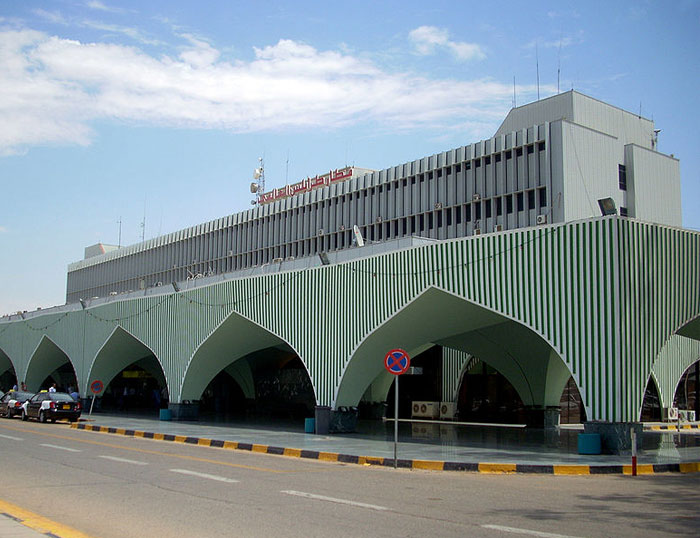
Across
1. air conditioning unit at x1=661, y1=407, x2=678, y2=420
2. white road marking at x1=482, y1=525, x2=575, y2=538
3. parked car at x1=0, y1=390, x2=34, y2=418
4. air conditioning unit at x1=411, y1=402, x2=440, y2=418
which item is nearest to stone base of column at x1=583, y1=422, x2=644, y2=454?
white road marking at x1=482, y1=525, x2=575, y2=538

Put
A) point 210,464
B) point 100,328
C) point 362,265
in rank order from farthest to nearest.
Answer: point 100,328
point 362,265
point 210,464

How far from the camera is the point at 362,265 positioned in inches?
949

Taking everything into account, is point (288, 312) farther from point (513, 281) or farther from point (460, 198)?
point (460, 198)

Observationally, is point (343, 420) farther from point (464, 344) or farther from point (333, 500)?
point (333, 500)

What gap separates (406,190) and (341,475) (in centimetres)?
3619

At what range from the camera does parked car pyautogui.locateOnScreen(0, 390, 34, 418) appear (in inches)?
1315

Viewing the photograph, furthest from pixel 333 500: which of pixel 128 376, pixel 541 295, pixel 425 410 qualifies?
pixel 128 376

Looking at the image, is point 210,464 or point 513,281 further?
point 513,281

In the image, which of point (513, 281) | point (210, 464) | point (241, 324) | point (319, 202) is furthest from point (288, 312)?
point (319, 202)

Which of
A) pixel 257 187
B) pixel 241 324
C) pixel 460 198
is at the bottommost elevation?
pixel 241 324

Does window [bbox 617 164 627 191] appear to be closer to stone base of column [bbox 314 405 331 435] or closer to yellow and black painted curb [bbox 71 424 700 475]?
stone base of column [bbox 314 405 331 435]

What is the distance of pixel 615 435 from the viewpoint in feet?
55.7

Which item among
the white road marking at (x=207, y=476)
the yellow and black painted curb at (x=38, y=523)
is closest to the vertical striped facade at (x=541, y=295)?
the white road marking at (x=207, y=476)

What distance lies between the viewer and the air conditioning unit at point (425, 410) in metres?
38.4
